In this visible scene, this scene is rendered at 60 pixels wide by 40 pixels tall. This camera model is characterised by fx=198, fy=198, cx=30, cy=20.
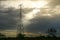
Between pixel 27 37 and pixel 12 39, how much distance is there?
132cm

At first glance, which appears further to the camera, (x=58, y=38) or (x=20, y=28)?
(x=58, y=38)

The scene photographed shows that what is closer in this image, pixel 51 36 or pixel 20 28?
pixel 20 28

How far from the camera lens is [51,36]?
17.7 metres

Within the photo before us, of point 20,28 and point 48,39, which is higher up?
point 20,28

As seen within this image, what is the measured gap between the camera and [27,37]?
17188mm

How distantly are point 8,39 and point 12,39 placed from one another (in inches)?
16.3

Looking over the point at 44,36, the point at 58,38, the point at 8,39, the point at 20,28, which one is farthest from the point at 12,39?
the point at 58,38

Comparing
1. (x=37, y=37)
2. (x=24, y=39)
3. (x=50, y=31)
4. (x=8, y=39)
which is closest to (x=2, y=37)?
(x=8, y=39)

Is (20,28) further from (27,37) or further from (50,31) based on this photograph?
(50,31)

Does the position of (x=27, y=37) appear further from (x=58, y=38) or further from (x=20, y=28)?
(x=58, y=38)

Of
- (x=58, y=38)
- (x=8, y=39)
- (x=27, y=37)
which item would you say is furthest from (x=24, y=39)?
(x=58, y=38)

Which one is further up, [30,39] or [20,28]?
[20,28]

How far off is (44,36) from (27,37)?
1.47 metres

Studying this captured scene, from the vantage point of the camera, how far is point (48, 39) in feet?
57.8
